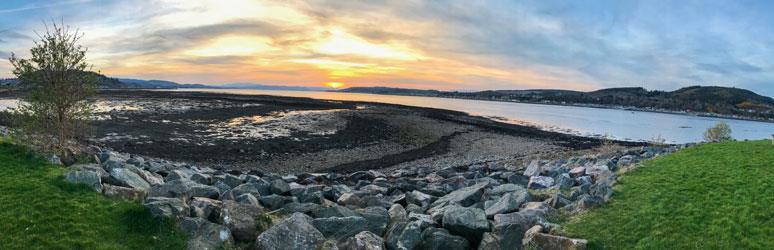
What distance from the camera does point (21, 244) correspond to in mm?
8016

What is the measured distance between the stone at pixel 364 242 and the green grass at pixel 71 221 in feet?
10.7

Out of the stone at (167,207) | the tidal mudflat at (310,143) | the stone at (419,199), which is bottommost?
the tidal mudflat at (310,143)

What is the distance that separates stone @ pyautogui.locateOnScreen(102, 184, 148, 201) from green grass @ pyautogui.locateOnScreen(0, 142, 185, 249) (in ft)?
0.91

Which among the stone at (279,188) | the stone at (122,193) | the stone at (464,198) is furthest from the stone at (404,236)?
the stone at (122,193)

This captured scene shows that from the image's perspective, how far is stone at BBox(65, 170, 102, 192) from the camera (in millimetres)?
10469

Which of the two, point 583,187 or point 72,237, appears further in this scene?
point 583,187

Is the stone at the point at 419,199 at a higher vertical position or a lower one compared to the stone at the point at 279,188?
lower

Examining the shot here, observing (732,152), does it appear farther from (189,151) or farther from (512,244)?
(189,151)

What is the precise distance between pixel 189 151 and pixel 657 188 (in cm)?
2892

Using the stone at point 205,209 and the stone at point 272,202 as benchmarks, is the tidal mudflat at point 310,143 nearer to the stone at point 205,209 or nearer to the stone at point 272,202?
the stone at point 272,202

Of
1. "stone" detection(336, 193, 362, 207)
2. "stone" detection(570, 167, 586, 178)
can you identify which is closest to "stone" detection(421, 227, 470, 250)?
"stone" detection(336, 193, 362, 207)

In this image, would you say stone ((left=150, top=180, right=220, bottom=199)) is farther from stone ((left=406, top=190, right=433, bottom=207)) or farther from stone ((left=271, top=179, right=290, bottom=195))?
stone ((left=406, top=190, right=433, bottom=207))

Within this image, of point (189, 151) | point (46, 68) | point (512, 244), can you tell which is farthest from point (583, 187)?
point (189, 151)

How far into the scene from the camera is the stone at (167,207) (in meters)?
9.29
